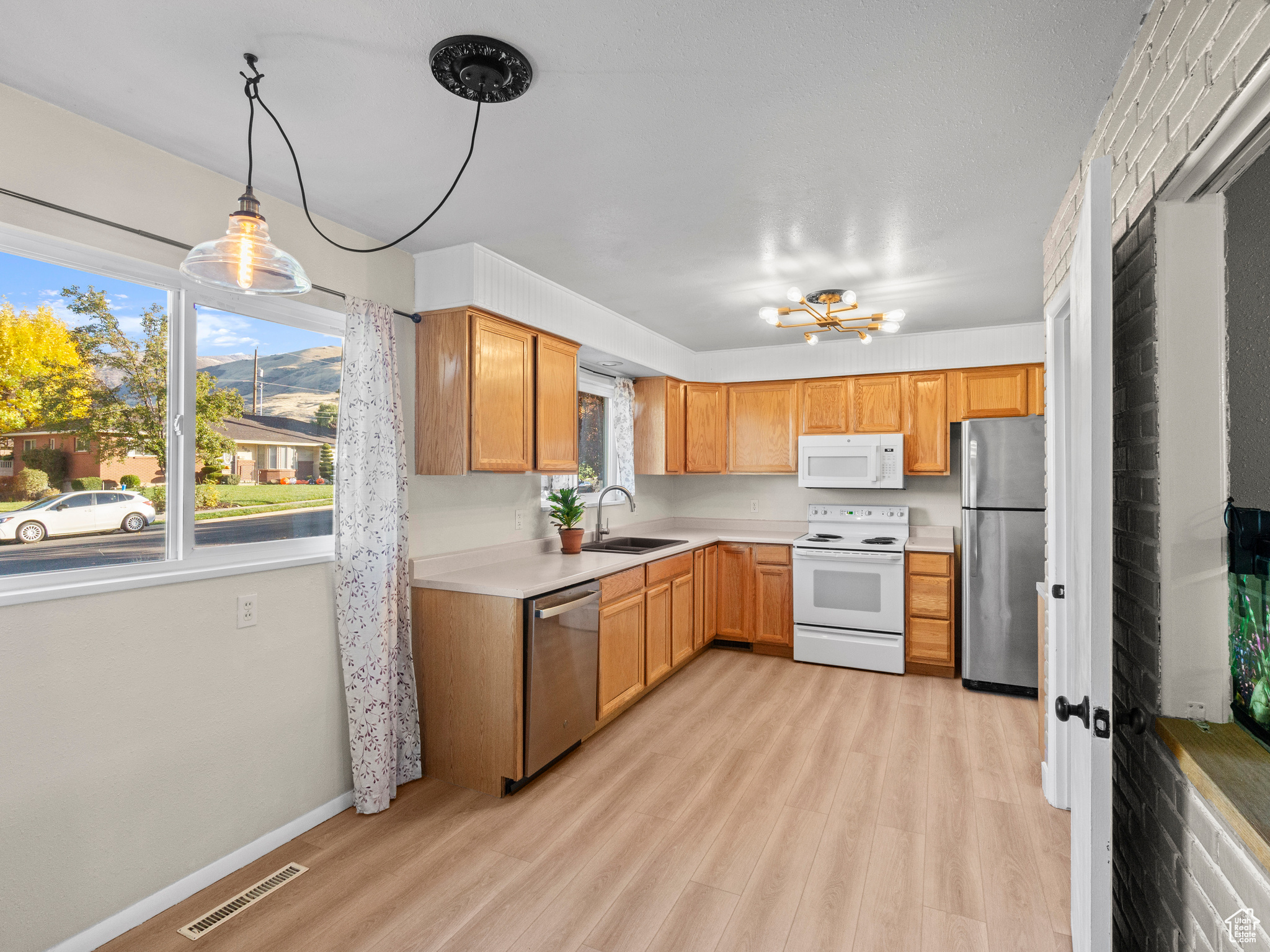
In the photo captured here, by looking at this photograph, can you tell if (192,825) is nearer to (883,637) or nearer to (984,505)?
(883,637)

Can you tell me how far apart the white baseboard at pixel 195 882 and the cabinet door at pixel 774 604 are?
9.89ft

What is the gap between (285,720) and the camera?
2.50m

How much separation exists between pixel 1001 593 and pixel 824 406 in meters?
1.76

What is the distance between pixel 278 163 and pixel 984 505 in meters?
4.04

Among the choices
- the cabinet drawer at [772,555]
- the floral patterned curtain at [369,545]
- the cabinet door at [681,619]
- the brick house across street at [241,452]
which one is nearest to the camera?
the brick house across street at [241,452]

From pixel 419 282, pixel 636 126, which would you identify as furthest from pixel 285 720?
pixel 636 126

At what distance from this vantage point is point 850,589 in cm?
456

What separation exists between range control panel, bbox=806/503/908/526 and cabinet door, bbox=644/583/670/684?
168 centimetres

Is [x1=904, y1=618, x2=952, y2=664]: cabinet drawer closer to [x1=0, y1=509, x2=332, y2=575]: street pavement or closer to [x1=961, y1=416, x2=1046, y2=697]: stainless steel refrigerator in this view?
[x1=961, y1=416, x2=1046, y2=697]: stainless steel refrigerator

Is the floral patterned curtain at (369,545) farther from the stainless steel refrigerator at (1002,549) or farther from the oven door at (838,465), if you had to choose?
the stainless steel refrigerator at (1002,549)

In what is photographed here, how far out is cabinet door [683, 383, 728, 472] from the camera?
541 cm

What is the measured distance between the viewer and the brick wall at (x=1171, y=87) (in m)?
1.02

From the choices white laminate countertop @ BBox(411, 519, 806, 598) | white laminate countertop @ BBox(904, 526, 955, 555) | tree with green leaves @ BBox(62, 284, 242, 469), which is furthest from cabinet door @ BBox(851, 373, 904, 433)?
tree with green leaves @ BBox(62, 284, 242, 469)

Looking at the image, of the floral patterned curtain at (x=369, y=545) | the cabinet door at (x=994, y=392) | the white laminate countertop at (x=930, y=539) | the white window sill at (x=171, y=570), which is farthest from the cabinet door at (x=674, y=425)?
the white window sill at (x=171, y=570)
